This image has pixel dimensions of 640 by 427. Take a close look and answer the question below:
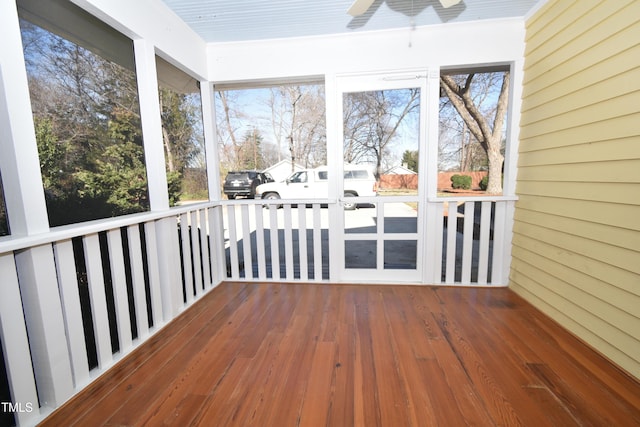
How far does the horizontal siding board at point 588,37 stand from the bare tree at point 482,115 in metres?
0.54

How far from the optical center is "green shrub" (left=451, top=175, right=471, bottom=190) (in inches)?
113

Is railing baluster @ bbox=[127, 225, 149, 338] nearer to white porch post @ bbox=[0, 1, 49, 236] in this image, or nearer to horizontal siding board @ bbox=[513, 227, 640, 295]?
white porch post @ bbox=[0, 1, 49, 236]

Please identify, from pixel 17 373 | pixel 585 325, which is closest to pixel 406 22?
pixel 585 325

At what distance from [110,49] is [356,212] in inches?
94.7

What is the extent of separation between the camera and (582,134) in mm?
1904

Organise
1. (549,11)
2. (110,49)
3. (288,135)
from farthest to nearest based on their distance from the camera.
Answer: (288,135), (549,11), (110,49)

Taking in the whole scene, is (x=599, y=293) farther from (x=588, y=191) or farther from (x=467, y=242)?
(x=467, y=242)

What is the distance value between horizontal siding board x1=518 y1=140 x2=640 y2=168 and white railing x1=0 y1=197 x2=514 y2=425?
1.61ft

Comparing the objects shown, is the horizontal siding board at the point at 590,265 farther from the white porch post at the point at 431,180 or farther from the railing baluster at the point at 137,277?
the railing baluster at the point at 137,277

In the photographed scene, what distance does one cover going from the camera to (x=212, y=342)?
1964mm

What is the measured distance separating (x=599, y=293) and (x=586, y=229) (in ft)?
1.40

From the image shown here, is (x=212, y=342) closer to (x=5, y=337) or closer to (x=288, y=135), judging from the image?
(x=5, y=337)

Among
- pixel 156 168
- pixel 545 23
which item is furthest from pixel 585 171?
pixel 156 168

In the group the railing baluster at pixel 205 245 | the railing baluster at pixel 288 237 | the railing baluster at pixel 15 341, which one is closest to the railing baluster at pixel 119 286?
the railing baluster at pixel 15 341
